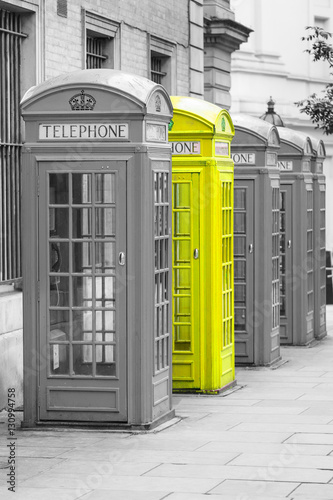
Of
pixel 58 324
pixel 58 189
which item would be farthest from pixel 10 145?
pixel 58 324

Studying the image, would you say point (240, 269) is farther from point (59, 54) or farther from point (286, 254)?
point (59, 54)

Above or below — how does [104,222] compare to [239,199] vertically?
below

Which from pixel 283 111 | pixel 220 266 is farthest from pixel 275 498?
pixel 283 111

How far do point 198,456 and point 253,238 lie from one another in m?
4.81

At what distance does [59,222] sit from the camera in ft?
29.5

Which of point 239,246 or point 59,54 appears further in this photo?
point 239,246

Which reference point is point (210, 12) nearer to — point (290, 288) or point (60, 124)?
point (290, 288)

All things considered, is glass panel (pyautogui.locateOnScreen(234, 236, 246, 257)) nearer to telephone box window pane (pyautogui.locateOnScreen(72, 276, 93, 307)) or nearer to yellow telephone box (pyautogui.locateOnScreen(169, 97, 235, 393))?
yellow telephone box (pyautogui.locateOnScreen(169, 97, 235, 393))

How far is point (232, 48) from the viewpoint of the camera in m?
21.5

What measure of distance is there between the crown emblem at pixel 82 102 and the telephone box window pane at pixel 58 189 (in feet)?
1.63

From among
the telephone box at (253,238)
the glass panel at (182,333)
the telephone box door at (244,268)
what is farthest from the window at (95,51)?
the glass panel at (182,333)

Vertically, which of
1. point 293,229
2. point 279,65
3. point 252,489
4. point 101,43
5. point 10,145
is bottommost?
point 252,489

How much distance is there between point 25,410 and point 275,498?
2.73 metres

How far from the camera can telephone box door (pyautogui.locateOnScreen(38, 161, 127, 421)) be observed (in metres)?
8.88
